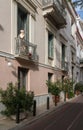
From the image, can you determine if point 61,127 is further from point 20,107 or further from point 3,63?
point 3,63

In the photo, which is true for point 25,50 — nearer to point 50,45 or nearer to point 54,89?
point 54,89

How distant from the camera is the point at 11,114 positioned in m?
12.5

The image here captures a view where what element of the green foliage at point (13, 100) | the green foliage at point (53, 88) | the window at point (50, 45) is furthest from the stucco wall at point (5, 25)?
the window at point (50, 45)

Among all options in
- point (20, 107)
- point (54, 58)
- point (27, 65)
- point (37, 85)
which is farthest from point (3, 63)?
point (54, 58)

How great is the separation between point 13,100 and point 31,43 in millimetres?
6585

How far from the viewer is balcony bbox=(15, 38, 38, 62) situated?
1577 cm

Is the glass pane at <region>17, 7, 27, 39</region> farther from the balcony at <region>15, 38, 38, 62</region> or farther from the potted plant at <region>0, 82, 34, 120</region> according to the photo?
the potted plant at <region>0, 82, 34, 120</region>

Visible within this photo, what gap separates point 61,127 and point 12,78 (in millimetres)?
4873

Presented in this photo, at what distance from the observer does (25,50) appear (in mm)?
16906

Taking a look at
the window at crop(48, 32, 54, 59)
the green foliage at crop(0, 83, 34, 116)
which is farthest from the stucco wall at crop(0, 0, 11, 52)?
the window at crop(48, 32, 54, 59)

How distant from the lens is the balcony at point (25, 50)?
15773 mm

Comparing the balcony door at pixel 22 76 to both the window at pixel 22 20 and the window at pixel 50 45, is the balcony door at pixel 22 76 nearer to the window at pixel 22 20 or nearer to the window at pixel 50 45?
the window at pixel 22 20

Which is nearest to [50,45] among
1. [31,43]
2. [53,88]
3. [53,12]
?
[53,12]

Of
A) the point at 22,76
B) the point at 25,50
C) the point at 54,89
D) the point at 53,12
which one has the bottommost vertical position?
the point at 54,89
